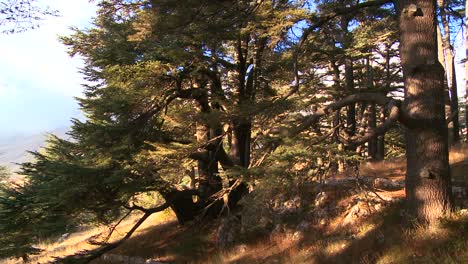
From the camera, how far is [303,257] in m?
9.77

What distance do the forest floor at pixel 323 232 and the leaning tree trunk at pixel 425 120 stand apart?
391 mm

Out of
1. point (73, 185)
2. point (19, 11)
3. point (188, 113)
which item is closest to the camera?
point (19, 11)

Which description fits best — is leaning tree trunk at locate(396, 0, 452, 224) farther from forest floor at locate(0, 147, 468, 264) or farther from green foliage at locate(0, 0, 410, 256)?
green foliage at locate(0, 0, 410, 256)

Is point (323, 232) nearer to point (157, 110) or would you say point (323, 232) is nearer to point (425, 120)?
point (425, 120)

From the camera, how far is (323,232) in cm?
1094

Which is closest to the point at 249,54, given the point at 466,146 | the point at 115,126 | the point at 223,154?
the point at 223,154

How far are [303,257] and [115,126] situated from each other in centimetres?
606

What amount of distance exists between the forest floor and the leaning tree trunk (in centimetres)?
39

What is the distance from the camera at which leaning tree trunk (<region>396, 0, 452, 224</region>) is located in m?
6.92

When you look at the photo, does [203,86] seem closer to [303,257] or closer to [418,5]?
[303,257]

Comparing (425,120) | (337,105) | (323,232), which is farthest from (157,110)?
(425,120)

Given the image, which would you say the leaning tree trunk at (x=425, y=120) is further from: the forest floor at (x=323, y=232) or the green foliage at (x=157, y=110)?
the green foliage at (x=157, y=110)

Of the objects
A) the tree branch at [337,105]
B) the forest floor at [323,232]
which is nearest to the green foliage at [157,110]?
Result: the tree branch at [337,105]

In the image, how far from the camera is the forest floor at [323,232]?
22.2 ft
